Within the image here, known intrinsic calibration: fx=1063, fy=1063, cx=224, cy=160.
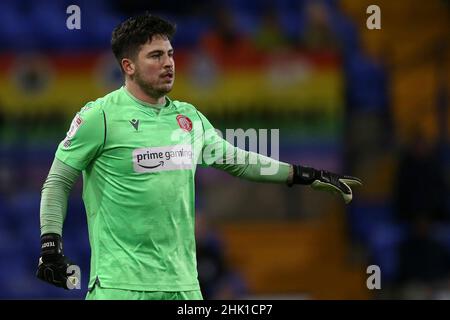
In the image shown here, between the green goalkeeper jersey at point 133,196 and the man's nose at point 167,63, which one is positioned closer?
the green goalkeeper jersey at point 133,196

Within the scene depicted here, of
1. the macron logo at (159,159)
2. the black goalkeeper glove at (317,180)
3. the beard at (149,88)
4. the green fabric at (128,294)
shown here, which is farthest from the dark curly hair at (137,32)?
the green fabric at (128,294)

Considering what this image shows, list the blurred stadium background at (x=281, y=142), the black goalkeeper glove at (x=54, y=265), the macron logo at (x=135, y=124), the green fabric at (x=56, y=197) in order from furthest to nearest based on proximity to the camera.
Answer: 1. the blurred stadium background at (x=281, y=142)
2. the macron logo at (x=135, y=124)
3. the green fabric at (x=56, y=197)
4. the black goalkeeper glove at (x=54, y=265)

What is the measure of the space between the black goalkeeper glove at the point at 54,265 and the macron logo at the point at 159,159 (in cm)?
52

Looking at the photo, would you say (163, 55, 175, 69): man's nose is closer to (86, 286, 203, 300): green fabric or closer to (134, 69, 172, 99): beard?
(134, 69, 172, 99): beard

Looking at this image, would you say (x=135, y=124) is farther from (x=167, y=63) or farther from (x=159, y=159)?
(x=167, y=63)

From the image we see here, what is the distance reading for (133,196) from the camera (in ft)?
16.7

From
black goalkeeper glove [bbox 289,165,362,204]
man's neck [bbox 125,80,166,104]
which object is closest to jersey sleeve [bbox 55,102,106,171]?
man's neck [bbox 125,80,166,104]

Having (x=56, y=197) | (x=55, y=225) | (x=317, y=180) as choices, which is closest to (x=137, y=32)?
(x=56, y=197)

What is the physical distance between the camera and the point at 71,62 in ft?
33.1

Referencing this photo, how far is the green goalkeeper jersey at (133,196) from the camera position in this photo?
5055mm

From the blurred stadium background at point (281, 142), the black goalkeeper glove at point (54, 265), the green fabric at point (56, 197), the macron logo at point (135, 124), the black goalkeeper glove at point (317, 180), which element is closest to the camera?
the black goalkeeper glove at point (54, 265)

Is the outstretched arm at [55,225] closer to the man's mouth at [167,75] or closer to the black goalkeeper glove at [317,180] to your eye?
the man's mouth at [167,75]

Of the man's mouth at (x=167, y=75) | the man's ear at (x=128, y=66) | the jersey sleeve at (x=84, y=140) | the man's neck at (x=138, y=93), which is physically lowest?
the jersey sleeve at (x=84, y=140)
